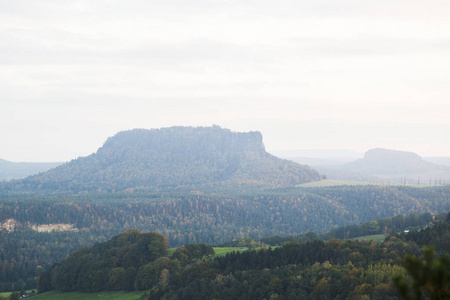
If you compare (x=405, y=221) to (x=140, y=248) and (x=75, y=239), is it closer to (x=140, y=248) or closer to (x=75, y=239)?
(x=140, y=248)

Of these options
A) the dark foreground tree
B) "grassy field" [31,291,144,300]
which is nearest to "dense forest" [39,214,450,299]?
"grassy field" [31,291,144,300]

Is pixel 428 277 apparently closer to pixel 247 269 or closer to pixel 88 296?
pixel 247 269

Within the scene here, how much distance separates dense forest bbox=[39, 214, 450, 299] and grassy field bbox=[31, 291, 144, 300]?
211 centimetres

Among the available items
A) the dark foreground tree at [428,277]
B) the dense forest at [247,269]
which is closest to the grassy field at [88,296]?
the dense forest at [247,269]

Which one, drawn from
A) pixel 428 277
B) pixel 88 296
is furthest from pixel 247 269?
pixel 428 277

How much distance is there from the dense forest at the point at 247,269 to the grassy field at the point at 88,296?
2.11 meters

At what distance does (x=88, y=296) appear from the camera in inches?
3937

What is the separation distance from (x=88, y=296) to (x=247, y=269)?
34.8 m

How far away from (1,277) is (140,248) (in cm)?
5540

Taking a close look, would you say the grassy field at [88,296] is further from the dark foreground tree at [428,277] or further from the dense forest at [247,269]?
the dark foreground tree at [428,277]

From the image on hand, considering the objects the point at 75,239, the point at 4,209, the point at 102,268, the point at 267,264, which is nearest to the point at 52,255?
the point at 75,239

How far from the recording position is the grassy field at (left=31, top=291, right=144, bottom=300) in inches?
3727

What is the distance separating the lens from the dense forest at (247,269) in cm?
6844

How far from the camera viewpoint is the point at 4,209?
197 metres
